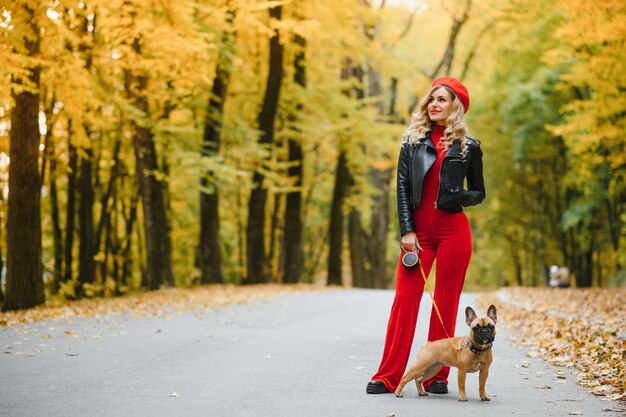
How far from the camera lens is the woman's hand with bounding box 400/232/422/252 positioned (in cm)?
617

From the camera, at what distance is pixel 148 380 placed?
23.4 feet

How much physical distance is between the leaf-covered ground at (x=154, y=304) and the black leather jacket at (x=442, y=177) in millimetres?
7527

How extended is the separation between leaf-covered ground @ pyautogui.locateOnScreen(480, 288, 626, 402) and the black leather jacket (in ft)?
6.21

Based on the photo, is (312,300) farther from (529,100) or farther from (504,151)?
(504,151)

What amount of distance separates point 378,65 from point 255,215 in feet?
25.4

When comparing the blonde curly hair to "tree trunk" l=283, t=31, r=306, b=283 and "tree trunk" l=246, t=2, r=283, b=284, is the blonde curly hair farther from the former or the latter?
"tree trunk" l=283, t=31, r=306, b=283

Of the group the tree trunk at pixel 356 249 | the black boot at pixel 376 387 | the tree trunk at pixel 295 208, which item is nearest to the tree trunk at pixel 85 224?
the tree trunk at pixel 295 208

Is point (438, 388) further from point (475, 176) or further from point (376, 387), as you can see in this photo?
point (475, 176)

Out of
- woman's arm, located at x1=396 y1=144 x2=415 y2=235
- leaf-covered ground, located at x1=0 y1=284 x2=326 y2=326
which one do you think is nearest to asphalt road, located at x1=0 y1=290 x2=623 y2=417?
leaf-covered ground, located at x1=0 y1=284 x2=326 y2=326

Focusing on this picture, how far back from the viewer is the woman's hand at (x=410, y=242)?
20.2 feet

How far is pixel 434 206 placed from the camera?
625cm

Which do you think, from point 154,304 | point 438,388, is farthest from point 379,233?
point 438,388

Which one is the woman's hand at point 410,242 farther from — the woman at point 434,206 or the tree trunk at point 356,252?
the tree trunk at point 356,252

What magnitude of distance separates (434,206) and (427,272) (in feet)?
1.69
